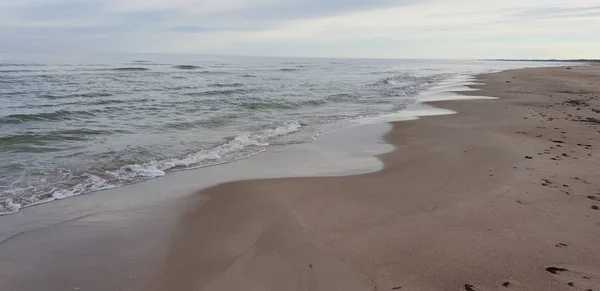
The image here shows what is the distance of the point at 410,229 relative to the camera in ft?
14.1

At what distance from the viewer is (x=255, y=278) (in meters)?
3.36

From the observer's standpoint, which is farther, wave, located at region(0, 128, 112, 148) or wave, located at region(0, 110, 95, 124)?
wave, located at region(0, 110, 95, 124)

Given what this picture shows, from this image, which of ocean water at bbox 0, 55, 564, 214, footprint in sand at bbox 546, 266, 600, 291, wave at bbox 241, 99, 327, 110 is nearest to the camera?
footprint in sand at bbox 546, 266, 600, 291

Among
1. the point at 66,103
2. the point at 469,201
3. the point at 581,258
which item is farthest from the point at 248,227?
the point at 66,103

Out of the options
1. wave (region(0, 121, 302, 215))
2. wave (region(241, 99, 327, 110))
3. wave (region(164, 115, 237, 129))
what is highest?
wave (region(241, 99, 327, 110))

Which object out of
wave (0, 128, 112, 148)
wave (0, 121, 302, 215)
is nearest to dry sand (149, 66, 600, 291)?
wave (0, 121, 302, 215)

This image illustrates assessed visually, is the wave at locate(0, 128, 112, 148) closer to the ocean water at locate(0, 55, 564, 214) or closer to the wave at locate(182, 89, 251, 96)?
the ocean water at locate(0, 55, 564, 214)

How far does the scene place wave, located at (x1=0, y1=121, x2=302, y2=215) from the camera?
5445 mm

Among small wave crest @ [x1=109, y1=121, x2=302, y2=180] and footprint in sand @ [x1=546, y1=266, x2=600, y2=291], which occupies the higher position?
footprint in sand @ [x1=546, y1=266, x2=600, y2=291]

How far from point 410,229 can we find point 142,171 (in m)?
4.52

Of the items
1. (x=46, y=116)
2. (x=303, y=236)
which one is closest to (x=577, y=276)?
(x=303, y=236)

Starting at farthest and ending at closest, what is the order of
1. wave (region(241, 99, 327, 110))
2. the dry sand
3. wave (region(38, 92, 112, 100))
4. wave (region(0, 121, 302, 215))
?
wave (region(38, 92, 112, 100))
wave (region(241, 99, 327, 110))
wave (region(0, 121, 302, 215))
the dry sand

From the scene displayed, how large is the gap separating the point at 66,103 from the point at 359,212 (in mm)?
14059

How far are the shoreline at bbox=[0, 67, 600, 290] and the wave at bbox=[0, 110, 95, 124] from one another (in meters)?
7.59
